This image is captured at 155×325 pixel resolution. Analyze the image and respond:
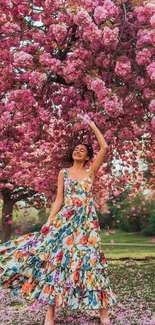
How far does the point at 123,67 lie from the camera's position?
706cm

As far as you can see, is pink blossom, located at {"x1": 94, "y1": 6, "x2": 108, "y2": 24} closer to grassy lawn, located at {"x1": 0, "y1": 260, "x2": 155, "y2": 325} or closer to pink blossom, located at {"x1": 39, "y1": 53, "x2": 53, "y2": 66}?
pink blossom, located at {"x1": 39, "y1": 53, "x2": 53, "y2": 66}

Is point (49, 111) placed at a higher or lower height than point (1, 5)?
lower

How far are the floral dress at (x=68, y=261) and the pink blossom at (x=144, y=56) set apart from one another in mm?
1742

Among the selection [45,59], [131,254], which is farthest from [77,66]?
[131,254]

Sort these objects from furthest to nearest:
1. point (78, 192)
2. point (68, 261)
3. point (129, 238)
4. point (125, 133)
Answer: point (129, 238), point (125, 133), point (78, 192), point (68, 261)

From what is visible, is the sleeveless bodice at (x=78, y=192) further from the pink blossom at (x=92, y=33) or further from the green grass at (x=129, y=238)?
the green grass at (x=129, y=238)

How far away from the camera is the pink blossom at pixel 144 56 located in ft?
22.9

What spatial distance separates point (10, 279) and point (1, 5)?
382 centimetres

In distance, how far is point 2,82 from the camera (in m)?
7.87

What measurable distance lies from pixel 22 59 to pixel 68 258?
8.89ft

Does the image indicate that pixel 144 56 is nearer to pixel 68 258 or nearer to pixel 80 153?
pixel 80 153

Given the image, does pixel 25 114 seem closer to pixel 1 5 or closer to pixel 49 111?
pixel 49 111

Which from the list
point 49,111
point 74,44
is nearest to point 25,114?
point 49,111

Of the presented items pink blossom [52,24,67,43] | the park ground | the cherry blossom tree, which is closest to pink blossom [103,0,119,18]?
the cherry blossom tree
